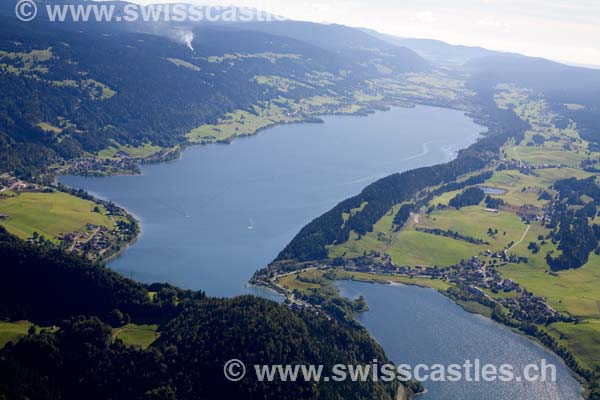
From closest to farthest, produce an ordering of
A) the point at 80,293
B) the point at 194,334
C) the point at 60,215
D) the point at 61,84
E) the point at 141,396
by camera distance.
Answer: the point at 141,396 < the point at 194,334 < the point at 80,293 < the point at 60,215 < the point at 61,84

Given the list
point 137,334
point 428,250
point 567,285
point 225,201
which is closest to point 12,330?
point 137,334

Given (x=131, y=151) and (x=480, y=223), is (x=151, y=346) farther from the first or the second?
(x=131, y=151)

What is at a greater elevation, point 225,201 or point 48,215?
point 225,201

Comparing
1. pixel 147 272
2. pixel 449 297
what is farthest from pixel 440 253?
pixel 147 272

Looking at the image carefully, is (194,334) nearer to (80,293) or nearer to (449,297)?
(80,293)

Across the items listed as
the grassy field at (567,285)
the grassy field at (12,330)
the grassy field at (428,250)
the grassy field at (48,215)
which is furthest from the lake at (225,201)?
the grassy field at (567,285)

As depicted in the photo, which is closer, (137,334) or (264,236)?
(137,334)
